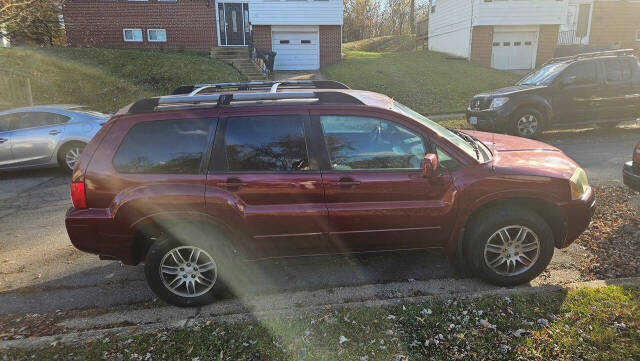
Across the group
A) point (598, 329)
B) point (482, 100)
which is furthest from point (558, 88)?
point (598, 329)

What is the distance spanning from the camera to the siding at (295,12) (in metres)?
20.5

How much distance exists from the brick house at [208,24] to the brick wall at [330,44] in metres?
0.01

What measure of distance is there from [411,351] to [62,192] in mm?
6812

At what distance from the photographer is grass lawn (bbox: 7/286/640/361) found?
2770 mm

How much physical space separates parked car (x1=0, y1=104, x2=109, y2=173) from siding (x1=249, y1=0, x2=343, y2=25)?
14.4m

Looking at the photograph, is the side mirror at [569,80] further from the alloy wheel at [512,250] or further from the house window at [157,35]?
the house window at [157,35]

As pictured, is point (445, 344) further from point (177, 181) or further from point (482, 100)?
point (482, 100)

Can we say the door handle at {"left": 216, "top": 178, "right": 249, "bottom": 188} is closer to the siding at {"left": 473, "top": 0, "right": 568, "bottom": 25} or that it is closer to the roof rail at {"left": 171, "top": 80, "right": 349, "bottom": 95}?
the roof rail at {"left": 171, "top": 80, "right": 349, "bottom": 95}

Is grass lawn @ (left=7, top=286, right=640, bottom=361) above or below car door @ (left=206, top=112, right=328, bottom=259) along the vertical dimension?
below

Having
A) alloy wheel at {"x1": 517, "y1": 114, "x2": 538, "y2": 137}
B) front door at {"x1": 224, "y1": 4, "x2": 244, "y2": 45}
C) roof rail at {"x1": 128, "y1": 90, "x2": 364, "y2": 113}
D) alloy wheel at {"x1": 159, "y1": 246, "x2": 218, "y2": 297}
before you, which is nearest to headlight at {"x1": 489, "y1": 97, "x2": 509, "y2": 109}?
alloy wheel at {"x1": 517, "y1": 114, "x2": 538, "y2": 137}

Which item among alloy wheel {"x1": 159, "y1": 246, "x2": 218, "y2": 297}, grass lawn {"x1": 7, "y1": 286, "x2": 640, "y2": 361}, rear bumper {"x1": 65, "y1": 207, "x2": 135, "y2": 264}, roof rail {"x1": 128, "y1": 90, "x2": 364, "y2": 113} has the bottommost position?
grass lawn {"x1": 7, "y1": 286, "x2": 640, "y2": 361}

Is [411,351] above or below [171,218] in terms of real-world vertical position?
below

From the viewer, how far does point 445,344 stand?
2840 millimetres

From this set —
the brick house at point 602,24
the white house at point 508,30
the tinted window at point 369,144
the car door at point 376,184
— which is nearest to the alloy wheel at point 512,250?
the car door at point 376,184
